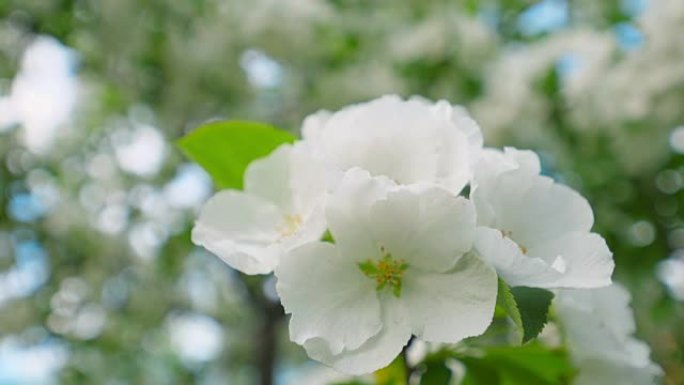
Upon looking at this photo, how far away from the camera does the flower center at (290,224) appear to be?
2.47 feet

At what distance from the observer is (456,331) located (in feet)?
Result: 2.00

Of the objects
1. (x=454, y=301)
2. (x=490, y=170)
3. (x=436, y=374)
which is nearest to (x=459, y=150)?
(x=490, y=170)

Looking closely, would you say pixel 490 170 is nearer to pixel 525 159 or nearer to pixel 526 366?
pixel 525 159

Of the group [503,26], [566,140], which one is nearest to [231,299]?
[503,26]

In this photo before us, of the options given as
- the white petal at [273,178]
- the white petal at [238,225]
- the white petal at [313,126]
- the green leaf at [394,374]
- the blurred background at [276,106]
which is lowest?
the blurred background at [276,106]

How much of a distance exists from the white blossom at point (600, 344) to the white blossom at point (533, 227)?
Answer: 12 centimetres

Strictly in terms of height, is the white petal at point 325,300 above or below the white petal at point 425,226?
below

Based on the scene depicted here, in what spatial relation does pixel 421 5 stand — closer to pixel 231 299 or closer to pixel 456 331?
pixel 456 331

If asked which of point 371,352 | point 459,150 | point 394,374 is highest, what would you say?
point 459,150

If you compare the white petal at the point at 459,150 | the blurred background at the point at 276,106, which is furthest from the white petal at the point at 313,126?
the blurred background at the point at 276,106

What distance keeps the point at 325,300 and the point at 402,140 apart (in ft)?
0.55

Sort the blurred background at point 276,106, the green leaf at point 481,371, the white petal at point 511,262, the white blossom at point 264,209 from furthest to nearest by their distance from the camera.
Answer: the blurred background at point 276,106
the green leaf at point 481,371
the white blossom at point 264,209
the white petal at point 511,262

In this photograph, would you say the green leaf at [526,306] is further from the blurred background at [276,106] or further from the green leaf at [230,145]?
the blurred background at [276,106]

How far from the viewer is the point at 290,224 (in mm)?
765
